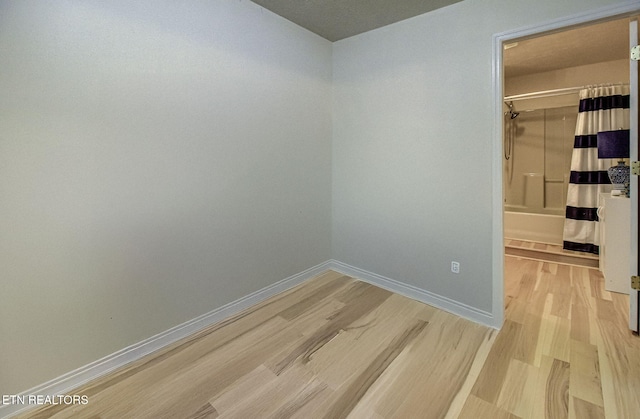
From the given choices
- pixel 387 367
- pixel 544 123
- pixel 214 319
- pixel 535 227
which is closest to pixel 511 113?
pixel 544 123

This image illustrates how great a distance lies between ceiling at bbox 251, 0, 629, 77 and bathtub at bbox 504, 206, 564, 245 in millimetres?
2018

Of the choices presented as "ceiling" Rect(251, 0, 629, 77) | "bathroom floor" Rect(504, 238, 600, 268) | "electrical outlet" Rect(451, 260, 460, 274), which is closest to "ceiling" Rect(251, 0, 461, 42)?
"ceiling" Rect(251, 0, 629, 77)

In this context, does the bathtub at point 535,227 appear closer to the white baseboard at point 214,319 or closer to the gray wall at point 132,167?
the white baseboard at point 214,319

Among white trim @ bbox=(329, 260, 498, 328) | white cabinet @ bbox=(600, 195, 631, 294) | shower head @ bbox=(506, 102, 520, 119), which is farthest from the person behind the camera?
shower head @ bbox=(506, 102, 520, 119)

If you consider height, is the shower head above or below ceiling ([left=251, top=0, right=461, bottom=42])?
below

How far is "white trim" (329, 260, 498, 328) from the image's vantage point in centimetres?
220

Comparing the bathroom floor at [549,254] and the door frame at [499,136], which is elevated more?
the door frame at [499,136]

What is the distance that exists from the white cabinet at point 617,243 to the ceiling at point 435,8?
1526 mm

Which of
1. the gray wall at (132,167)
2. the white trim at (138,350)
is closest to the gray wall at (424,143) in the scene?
the gray wall at (132,167)

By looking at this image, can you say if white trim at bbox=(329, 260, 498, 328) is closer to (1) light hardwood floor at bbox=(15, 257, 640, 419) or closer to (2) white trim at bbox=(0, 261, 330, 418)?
(1) light hardwood floor at bbox=(15, 257, 640, 419)

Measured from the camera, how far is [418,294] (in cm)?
256

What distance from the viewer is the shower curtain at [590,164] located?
3295 millimetres

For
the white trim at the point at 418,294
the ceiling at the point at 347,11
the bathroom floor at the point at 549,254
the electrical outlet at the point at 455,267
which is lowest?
the white trim at the point at 418,294

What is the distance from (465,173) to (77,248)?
2588 millimetres
